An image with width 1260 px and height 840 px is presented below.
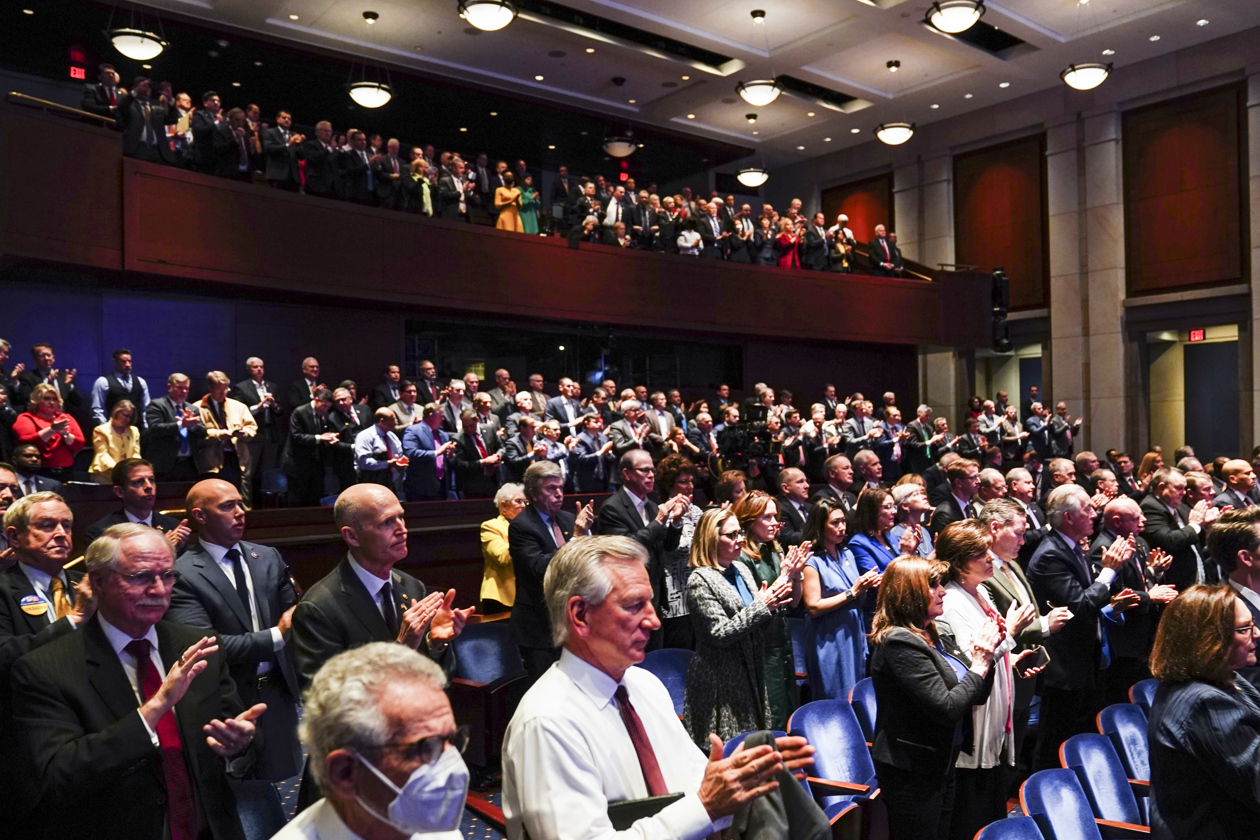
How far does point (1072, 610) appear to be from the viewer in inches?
174

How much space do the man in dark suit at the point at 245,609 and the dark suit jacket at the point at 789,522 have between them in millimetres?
3170

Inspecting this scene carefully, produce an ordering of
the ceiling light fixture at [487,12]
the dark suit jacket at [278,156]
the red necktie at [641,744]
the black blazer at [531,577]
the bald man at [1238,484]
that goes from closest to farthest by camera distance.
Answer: the red necktie at [641,744], the black blazer at [531,577], the bald man at [1238,484], the dark suit jacket at [278,156], the ceiling light fixture at [487,12]

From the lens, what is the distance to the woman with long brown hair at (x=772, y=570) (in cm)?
385

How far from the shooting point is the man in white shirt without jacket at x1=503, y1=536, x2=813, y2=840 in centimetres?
163

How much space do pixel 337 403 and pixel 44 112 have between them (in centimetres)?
328

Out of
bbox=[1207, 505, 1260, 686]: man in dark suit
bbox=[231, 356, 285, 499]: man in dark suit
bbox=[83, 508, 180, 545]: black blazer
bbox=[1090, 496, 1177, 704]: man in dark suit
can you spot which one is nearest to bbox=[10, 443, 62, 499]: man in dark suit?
bbox=[83, 508, 180, 545]: black blazer

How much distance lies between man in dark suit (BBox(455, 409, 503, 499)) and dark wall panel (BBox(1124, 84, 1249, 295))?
35.2ft

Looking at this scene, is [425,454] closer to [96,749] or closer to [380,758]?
[96,749]

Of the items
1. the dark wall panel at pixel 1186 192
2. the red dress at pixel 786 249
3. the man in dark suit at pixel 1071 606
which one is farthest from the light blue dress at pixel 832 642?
the dark wall panel at pixel 1186 192

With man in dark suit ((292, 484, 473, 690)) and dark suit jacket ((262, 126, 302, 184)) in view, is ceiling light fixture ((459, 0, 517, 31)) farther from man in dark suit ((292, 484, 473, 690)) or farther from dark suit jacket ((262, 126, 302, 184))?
man in dark suit ((292, 484, 473, 690))

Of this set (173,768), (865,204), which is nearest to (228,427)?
(173,768)

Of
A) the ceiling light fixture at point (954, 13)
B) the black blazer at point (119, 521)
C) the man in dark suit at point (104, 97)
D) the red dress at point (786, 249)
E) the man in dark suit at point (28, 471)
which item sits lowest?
the black blazer at point (119, 521)

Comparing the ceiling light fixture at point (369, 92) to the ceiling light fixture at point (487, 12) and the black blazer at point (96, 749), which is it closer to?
the ceiling light fixture at point (487, 12)

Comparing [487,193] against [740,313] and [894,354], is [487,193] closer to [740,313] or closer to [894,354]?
[740,313]
